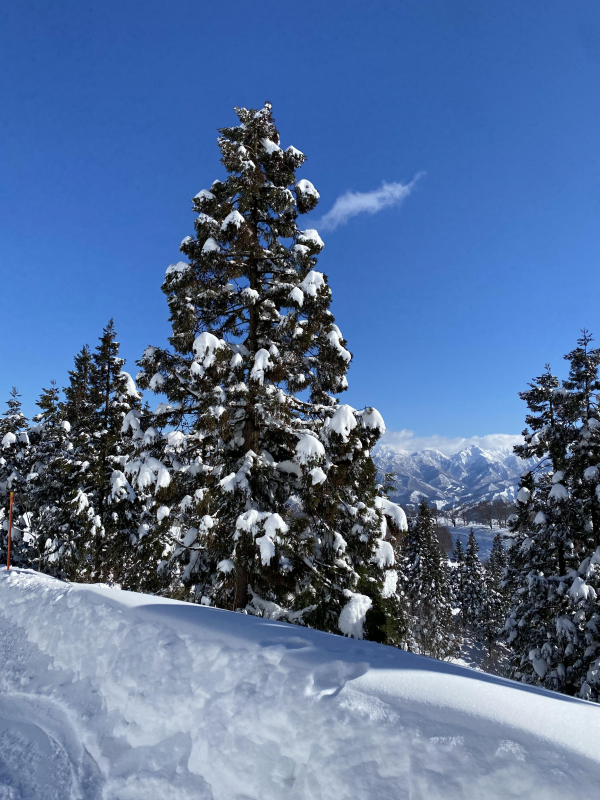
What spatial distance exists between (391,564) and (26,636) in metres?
6.57

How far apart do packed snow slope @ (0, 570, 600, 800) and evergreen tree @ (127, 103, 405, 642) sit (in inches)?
106

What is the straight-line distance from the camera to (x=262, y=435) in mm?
9586

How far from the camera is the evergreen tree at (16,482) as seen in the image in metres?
22.8

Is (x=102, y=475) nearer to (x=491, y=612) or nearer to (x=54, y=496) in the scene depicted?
(x=54, y=496)

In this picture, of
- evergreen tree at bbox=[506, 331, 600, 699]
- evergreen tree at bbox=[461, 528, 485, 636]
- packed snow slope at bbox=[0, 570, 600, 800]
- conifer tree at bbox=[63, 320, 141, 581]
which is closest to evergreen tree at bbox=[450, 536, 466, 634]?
evergreen tree at bbox=[461, 528, 485, 636]

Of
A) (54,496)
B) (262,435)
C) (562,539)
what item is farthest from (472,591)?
(262,435)

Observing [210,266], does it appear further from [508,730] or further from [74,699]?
[508,730]

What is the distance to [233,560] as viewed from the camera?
7.88 m

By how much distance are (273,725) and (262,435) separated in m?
6.26

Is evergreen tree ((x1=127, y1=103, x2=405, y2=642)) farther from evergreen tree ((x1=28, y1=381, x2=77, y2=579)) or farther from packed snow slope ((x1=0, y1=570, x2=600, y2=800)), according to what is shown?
evergreen tree ((x1=28, y1=381, x2=77, y2=579))

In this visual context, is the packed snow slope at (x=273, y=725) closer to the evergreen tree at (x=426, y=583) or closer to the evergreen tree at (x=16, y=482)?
the evergreen tree at (x=16, y=482)

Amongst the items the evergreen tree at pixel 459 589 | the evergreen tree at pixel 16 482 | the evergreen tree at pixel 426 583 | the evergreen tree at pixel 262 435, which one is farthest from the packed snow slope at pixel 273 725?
the evergreen tree at pixel 459 589

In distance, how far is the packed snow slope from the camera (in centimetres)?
291

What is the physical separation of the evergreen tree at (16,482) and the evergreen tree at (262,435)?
1772 cm
